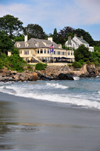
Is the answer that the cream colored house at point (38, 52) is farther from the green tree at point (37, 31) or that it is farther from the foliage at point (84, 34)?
the foliage at point (84, 34)

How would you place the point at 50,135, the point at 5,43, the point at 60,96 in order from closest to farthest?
the point at 50,135
the point at 60,96
the point at 5,43

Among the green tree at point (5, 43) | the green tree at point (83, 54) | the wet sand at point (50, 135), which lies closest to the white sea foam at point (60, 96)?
the wet sand at point (50, 135)

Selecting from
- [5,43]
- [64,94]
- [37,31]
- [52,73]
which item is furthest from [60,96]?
[37,31]

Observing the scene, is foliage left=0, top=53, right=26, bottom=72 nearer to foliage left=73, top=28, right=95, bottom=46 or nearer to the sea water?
the sea water

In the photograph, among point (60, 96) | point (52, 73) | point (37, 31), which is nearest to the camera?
point (60, 96)

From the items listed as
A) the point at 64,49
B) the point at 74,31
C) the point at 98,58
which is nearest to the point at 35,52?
the point at 64,49

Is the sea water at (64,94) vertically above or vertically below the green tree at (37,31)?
below

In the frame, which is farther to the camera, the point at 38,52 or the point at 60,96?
the point at 38,52

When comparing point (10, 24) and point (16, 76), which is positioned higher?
point (10, 24)

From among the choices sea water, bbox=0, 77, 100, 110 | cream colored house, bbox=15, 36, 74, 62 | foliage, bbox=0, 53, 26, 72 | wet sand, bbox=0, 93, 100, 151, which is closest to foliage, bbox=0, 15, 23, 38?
cream colored house, bbox=15, 36, 74, 62

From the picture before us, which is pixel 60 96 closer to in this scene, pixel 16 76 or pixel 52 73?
pixel 16 76

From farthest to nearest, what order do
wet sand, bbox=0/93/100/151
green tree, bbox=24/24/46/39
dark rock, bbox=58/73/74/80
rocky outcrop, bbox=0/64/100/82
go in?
green tree, bbox=24/24/46/39 → dark rock, bbox=58/73/74/80 → rocky outcrop, bbox=0/64/100/82 → wet sand, bbox=0/93/100/151

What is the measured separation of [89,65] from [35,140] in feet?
234

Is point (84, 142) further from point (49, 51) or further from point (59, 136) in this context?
point (49, 51)
